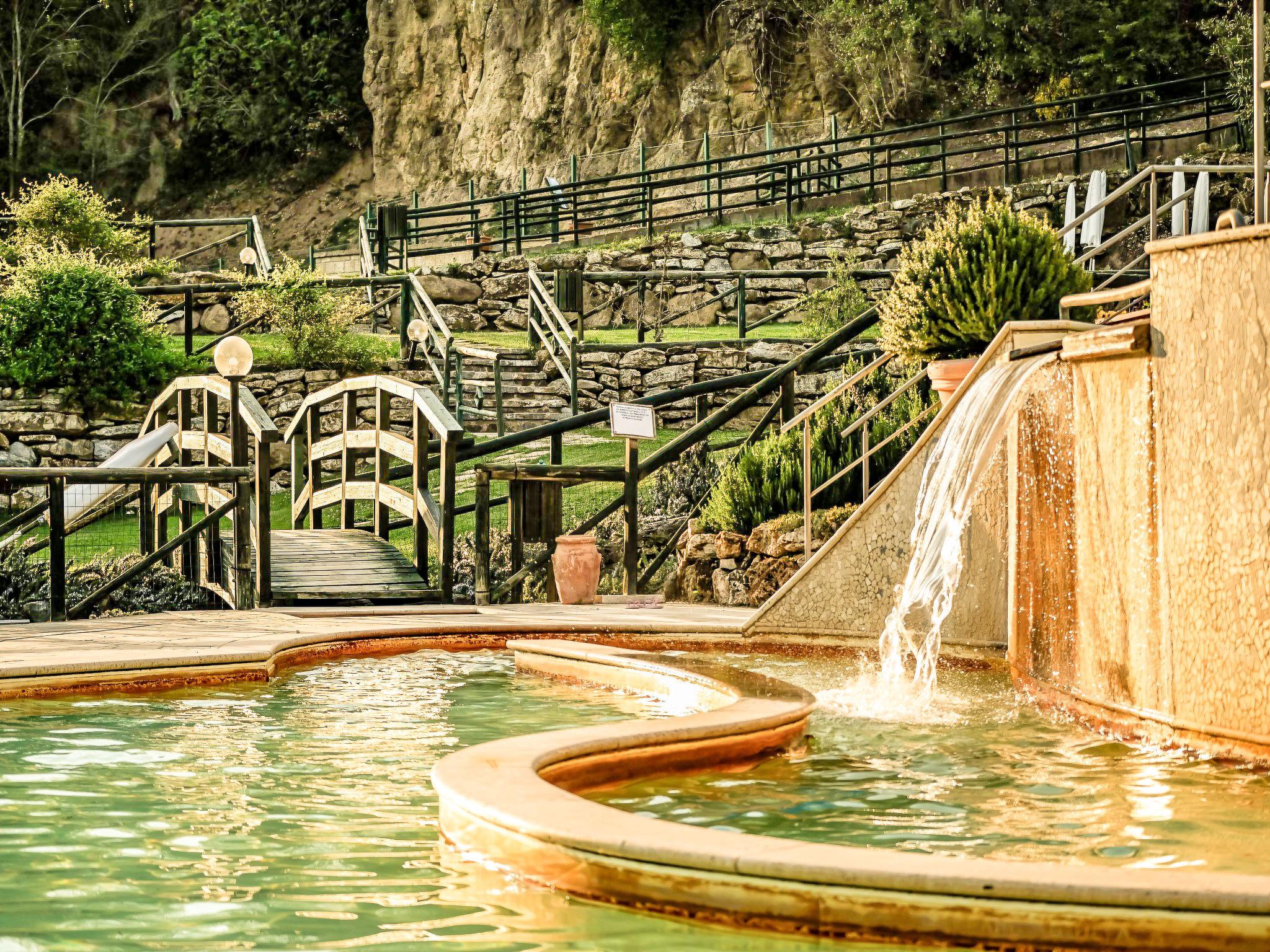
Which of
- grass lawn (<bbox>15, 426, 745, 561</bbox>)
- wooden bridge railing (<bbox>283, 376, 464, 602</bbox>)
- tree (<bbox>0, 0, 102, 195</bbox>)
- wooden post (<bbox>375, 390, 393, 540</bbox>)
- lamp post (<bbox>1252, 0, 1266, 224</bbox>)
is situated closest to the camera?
lamp post (<bbox>1252, 0, 1266, 224</bbox>)

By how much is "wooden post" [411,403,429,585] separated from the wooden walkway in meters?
0.11

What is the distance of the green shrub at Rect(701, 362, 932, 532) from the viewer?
1134 centimetres

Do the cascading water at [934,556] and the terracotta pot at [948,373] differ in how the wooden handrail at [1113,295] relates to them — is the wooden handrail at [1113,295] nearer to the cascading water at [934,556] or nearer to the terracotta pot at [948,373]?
the cascading water at [934,556]

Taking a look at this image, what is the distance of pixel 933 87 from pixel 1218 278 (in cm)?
2641

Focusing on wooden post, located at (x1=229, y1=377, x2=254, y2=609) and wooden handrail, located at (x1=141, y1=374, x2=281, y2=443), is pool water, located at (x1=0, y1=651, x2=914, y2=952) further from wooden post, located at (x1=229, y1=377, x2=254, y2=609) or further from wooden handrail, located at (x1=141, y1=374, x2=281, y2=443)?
wooden handrail, located at (x1=141, y1=374, x2=281, y2=443)

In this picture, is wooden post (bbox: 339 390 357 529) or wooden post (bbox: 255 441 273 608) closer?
wooden post (bbox: 255 441 273 608)

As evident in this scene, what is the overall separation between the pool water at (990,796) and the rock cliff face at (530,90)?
27458 millimetres

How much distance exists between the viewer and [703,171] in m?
32.7

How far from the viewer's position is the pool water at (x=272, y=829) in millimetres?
3865

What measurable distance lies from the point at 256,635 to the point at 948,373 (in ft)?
14.4

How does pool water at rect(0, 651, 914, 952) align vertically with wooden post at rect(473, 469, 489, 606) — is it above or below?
below

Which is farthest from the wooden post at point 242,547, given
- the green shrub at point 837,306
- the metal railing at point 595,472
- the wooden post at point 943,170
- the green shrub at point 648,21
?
the green shrub at point 648,21

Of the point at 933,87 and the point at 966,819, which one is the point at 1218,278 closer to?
the point at 966,819

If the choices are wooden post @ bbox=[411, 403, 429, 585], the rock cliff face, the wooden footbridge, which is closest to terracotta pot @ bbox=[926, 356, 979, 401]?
the wooden footbridge
